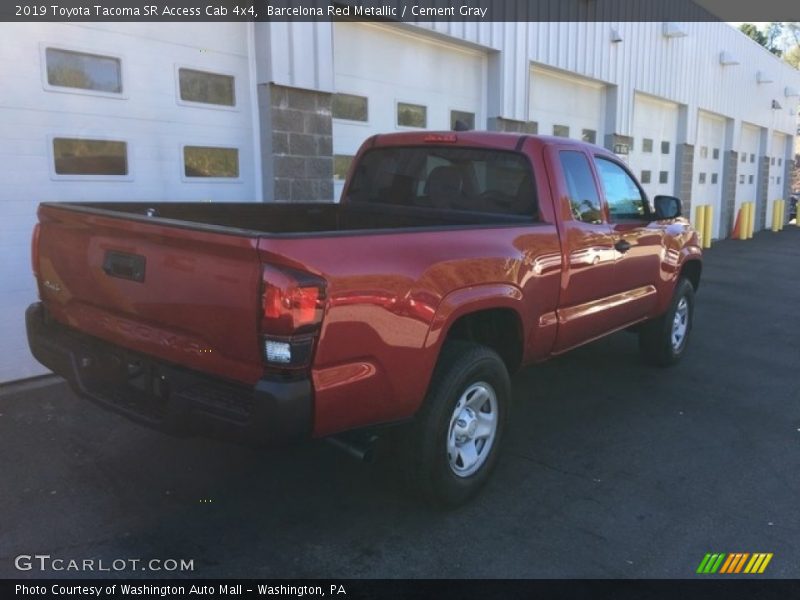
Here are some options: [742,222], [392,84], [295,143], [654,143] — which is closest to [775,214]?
[742,222]

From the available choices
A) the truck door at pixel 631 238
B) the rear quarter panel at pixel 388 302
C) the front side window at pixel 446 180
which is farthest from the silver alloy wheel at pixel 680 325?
the rear quarter panel at pixel 388 302

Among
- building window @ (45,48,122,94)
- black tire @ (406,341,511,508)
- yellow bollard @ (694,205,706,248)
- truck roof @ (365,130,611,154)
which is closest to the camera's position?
black tire @ (406,341,511,508)

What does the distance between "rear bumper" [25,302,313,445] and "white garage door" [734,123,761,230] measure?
21.9 metres

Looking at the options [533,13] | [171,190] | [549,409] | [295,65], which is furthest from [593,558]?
[533,13]

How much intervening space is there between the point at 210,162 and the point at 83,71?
1399 mm

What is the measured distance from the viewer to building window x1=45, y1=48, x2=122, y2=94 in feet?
17.7

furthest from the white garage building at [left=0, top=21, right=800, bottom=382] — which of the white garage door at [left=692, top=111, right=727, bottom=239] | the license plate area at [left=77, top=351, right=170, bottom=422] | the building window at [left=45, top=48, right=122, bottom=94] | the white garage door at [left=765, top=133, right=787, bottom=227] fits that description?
the white garage door at [left=765, top=133, right=787, bottom=227]

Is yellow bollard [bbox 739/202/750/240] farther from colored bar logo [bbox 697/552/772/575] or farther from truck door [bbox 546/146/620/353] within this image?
colored bar logo [bbox 697/552/772/575]

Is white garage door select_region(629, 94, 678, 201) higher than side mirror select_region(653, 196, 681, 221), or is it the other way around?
white garage door select_region(629, 94, 678, 201)

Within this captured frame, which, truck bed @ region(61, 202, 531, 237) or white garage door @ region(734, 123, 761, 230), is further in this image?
white garage door @ region(734, 123, 761, 230)

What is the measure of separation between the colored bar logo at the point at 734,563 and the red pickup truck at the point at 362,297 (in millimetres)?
1129

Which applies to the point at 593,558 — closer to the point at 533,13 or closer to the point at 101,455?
the point at 101,455

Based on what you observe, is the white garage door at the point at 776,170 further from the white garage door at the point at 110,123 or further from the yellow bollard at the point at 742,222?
the white garage door at the point at 110,123

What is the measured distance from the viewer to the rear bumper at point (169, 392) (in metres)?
2.54
